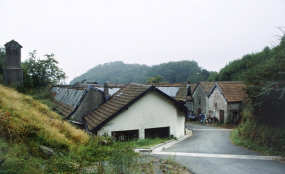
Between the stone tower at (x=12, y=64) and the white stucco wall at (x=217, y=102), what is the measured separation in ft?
80.8

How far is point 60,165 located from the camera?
5.13m

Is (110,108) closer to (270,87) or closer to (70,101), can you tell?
(70,101)

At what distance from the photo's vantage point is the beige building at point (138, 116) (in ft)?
40.6

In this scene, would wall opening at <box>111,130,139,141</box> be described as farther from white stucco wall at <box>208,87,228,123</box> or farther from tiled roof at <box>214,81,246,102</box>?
white stucco wall at <box>208,87,228,123</box>

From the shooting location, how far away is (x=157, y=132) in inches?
554

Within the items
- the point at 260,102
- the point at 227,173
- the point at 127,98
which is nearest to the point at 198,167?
the point at 227,173

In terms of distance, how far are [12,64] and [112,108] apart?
7.34 m

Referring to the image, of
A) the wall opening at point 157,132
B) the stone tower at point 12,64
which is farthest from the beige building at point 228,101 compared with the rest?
the stone tower at point 12,64

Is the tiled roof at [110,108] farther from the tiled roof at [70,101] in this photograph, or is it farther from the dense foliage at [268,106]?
the dense foliage at [268,106]

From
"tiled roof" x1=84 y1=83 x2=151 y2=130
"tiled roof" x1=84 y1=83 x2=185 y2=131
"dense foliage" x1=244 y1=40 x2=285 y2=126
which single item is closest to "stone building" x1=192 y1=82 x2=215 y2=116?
"tiled roof" x1=84 y1=83 x2=185 y2=131

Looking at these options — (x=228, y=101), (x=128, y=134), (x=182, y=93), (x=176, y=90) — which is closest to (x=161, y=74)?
(x=228, y=101)

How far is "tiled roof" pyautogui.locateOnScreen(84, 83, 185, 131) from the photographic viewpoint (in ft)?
39.9

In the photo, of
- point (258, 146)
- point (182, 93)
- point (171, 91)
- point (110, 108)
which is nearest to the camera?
point (258, 146)

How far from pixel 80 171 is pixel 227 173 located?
4705 millimetres
